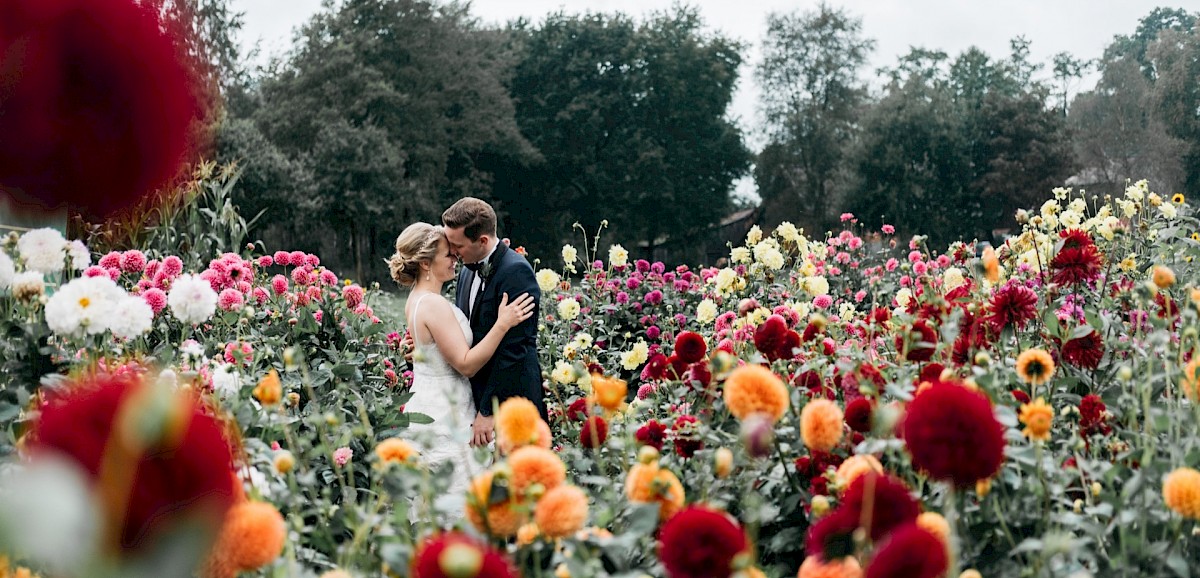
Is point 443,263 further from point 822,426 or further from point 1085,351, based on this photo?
point 822,426

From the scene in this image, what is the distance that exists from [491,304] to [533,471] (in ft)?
9.13

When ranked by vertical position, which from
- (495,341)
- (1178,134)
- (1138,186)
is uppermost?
(1178,134)

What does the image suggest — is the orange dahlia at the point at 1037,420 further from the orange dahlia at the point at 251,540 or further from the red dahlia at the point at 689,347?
the orange dahlia at the point at 251,540

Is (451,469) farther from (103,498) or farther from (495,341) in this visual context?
(495,341)

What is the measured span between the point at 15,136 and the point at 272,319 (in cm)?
406

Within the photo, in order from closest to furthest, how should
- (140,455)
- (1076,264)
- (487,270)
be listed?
(140,455) < (1076,264) < (487,270)

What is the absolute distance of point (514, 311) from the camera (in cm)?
362

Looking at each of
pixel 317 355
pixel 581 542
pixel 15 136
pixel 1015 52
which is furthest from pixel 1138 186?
pixel 1015 52

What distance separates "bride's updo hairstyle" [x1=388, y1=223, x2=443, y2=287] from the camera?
370 centimetres

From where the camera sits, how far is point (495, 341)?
3.58m

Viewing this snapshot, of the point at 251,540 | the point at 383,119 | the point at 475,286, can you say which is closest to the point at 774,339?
the point at 251,540

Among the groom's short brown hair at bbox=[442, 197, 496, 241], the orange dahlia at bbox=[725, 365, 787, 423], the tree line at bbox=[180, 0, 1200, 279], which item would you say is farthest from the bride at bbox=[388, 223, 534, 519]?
the tree line at bbox=[180, 0, 1200, 279]

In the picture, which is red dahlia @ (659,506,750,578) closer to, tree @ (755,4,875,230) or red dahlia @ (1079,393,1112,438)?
red dahlia @ (1079,393,1112,438)

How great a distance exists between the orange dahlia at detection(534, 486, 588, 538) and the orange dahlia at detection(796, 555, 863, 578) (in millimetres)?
246
